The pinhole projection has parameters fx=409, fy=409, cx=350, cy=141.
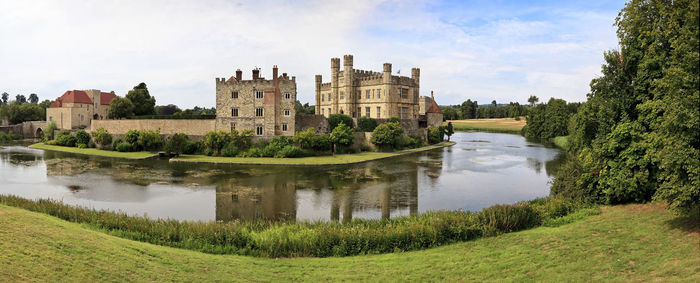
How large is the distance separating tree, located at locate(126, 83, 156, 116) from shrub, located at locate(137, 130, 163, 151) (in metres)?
22.8

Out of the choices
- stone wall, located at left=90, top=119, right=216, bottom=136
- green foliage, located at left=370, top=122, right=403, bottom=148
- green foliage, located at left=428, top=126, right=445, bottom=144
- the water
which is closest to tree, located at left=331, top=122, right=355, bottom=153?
green foliage, located at left=370, top=122, right=403, bottom=148

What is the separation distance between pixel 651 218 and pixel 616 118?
5.04m

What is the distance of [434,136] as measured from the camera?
58.3 m

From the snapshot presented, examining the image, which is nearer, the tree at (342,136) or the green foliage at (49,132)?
the tree at (342,136)

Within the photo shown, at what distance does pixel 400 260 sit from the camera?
11.7m

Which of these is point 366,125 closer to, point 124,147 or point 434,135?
point 434,135

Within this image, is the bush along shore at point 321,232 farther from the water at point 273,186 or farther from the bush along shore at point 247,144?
the bush along shore at point 247,144

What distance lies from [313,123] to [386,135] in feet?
26.7

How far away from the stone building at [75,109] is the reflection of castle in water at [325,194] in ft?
156

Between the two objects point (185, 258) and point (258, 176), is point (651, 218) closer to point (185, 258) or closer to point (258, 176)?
point (185, 258)

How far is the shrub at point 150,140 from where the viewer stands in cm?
4225

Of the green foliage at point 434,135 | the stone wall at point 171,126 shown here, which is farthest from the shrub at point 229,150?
the green foliage at point 434,135

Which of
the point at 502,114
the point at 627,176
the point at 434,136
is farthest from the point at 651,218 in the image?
the point at 502,114

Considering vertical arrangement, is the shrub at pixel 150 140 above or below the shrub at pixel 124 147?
above
